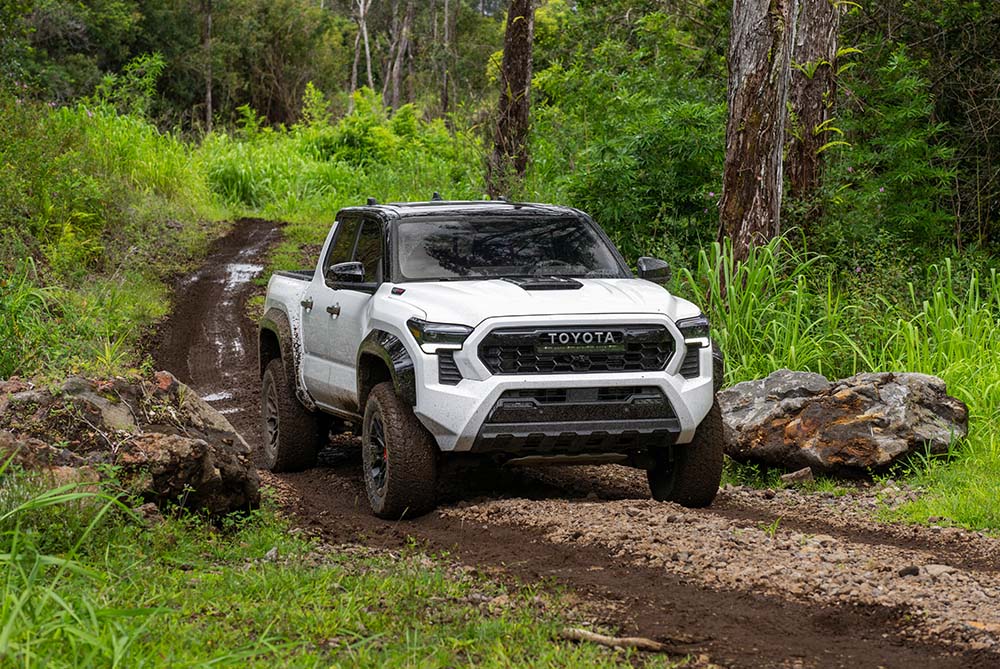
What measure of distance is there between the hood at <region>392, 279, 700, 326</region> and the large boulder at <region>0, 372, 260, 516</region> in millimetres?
1404

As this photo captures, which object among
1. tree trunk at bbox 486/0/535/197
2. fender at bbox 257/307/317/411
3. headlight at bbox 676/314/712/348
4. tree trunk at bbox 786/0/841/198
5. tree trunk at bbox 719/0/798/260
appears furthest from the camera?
tree trunk at bbox 486/0/535/197

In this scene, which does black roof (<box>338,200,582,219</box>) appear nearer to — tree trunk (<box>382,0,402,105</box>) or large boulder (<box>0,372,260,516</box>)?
large boulder (<box>0,372,260,516</box>)

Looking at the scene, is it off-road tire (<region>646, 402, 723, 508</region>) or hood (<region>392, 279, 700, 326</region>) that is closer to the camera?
hood (<region>392, 279, 700, 326</region>)

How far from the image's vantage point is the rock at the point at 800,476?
Result: 8.86 meters

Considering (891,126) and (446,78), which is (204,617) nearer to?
(891,126)

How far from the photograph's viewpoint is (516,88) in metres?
21.3

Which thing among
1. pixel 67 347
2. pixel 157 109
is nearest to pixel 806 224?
pixel 67 347

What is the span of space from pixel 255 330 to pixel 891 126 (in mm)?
8402

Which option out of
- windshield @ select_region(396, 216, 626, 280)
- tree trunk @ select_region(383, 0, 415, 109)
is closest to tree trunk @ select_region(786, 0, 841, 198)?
windshield @ select_region(396, 216, 626, 280)

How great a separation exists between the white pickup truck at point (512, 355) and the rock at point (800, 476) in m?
1.26

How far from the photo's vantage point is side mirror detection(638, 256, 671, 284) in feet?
27.0

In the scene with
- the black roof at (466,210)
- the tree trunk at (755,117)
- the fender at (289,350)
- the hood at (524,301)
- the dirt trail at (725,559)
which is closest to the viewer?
the dirt trail at (725,559)

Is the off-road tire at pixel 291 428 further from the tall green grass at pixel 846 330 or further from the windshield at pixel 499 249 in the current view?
the tall green grass at pixel 846 330

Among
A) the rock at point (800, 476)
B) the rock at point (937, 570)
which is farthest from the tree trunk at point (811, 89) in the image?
the rock at point (937, 570)
